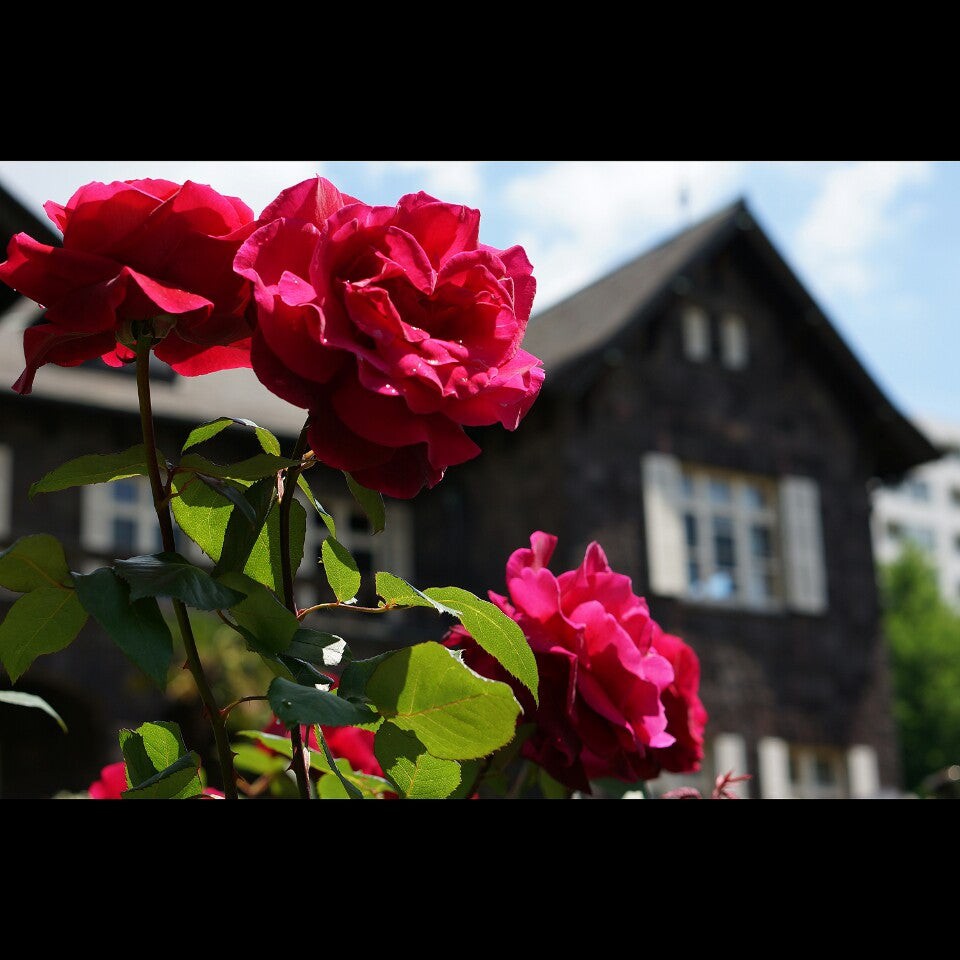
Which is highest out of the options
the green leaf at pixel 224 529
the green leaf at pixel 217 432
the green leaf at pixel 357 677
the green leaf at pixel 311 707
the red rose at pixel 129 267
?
the red rose at pixel 129 267

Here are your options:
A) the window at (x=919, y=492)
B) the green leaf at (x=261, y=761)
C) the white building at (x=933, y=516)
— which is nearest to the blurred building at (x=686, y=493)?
the green leaf at (x=261, y=761)

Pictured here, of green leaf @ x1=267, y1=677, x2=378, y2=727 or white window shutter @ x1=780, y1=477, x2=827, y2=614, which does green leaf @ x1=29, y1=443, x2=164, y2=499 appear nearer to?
green leaf @ x1=267, y1=677, x2=378, y2=727

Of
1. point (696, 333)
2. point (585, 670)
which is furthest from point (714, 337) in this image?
point (585, 670)

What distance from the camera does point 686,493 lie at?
48.4ft

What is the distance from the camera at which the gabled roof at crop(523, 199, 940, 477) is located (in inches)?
581

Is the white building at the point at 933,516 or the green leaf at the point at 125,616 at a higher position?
the white building at the point at 933,516

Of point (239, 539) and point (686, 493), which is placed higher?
point (686, 493)

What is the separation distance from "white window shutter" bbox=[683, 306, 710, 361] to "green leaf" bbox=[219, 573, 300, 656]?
48.2 ft

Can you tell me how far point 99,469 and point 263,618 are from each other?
155mm

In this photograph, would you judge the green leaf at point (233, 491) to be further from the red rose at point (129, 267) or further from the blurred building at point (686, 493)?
the blurred building at point (686, 493)

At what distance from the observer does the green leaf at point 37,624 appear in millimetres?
784

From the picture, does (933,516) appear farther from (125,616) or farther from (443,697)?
(125,616)

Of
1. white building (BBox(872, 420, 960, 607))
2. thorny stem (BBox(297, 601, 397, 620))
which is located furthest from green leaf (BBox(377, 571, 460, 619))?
white building (BBox(872, 420, 960, 607))

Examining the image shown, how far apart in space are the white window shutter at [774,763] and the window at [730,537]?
4.67 feet
